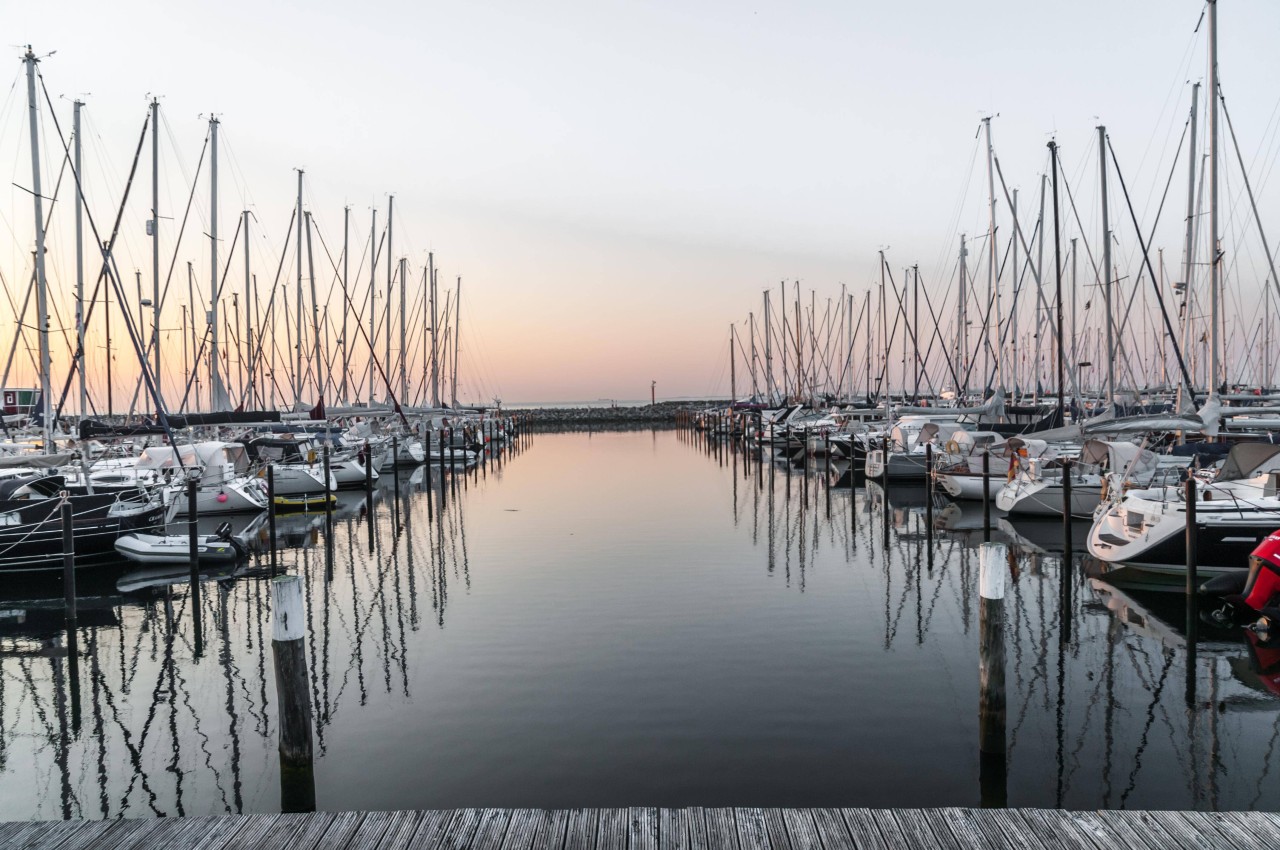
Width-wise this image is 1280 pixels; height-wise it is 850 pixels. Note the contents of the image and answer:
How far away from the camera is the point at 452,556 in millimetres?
21344

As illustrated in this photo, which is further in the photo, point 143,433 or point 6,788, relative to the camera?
point 143,433

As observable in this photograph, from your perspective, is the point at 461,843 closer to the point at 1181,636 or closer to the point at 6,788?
the point at 6,788

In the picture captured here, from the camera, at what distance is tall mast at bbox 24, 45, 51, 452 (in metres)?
22.5

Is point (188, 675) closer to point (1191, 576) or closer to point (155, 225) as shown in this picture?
point (1191, 576)

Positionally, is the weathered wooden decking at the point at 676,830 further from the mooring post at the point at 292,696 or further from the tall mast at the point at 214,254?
the tall mast at the point at 214,254

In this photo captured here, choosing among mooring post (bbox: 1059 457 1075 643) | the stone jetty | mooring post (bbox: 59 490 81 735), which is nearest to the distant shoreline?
the stone jetty

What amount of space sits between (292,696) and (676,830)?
3.60 metres

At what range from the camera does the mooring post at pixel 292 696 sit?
7.53 metres

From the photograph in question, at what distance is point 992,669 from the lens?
8234 mm

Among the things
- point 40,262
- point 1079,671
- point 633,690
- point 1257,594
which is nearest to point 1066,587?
point 1257,594

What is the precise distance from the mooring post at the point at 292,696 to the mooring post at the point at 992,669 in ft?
19.4

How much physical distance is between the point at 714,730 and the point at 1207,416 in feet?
65.5

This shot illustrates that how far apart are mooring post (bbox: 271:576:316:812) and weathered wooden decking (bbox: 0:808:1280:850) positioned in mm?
1289

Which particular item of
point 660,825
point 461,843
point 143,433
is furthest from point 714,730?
point 143,433
